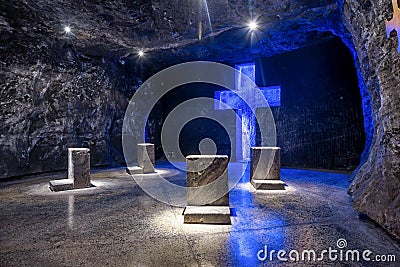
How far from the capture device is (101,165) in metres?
11.1

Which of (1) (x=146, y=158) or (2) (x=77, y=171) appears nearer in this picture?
(2) (x=77, y=171)

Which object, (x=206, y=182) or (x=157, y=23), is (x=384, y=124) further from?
(x=157, y=23)

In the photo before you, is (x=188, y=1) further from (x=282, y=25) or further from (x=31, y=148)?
(x=31, y=148)

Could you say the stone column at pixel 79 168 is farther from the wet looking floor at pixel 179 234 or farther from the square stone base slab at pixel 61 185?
the wet looking floor at pixel 179 234

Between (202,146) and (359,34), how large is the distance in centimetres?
1029

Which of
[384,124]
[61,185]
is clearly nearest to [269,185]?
[384,124]

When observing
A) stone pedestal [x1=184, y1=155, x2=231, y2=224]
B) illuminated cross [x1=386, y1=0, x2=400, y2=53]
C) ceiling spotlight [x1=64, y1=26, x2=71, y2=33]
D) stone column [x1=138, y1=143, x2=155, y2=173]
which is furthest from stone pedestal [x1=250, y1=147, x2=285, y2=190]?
ceiling spotlight [x1=64, y1=26, x2=71, y2=33]

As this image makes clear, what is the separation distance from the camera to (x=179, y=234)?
322 cm

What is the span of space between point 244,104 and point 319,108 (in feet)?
12.9

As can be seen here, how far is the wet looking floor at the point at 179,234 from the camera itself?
254cm

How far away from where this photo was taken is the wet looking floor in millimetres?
2543

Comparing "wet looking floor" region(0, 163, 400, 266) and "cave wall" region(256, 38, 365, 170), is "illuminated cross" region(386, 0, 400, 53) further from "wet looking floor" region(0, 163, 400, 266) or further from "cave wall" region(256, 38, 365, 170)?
"cave wall" region(256, 38, 365, 170)

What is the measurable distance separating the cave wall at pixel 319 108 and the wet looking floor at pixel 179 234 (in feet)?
17.6

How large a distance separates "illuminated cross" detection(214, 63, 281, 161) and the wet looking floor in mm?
7267
